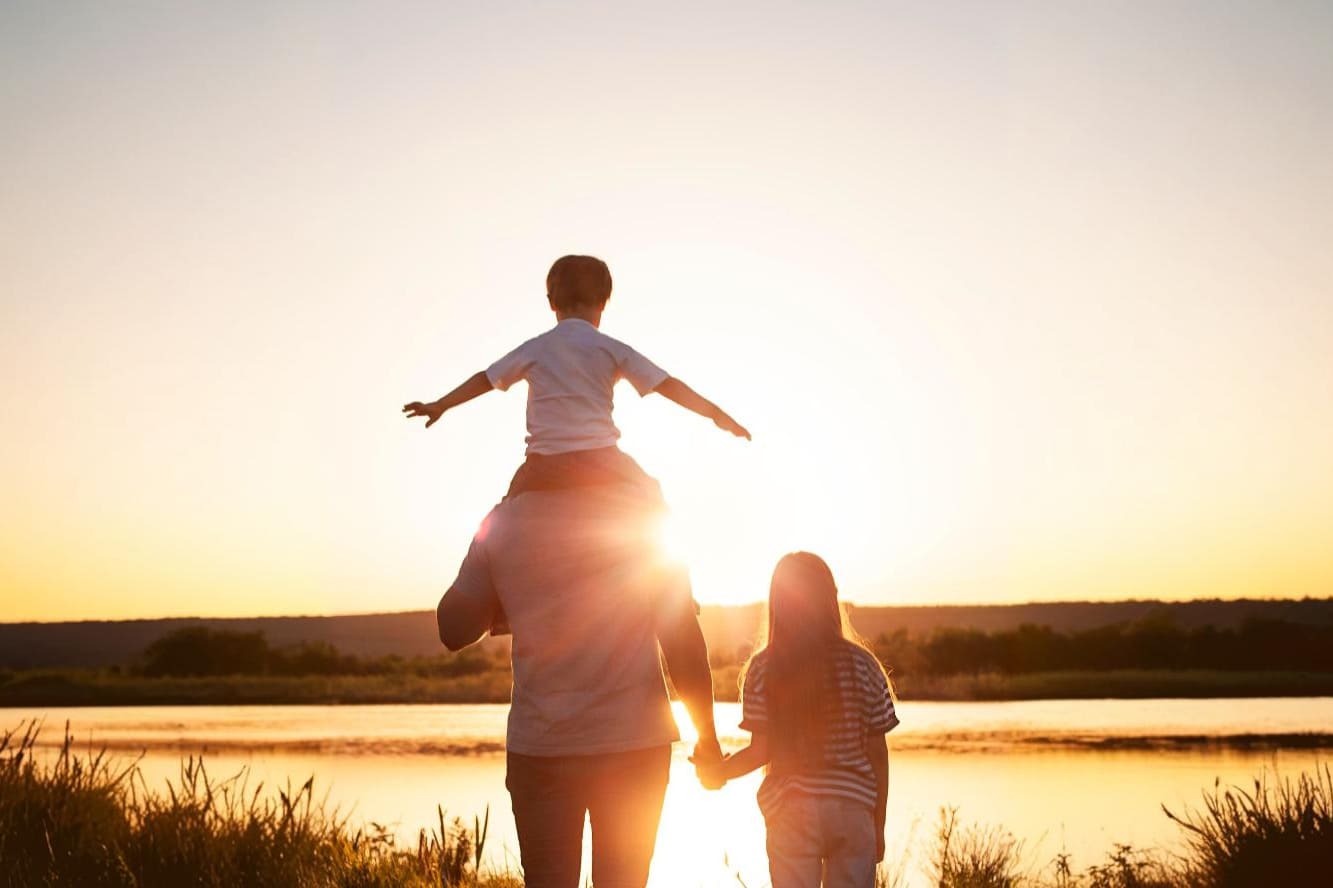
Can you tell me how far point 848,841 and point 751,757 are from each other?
53cm

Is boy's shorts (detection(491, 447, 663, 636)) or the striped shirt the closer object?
boy's shorts (detection(491, 447, 663, 636))

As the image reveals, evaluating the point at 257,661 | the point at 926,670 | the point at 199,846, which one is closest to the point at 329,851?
the point at 199,846

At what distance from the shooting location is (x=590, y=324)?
169 inches

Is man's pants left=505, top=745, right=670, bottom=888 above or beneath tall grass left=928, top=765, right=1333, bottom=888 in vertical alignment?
above

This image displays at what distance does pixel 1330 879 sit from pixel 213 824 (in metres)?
7.58

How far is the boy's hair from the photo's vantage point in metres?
4.32

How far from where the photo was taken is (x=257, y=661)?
58062mm

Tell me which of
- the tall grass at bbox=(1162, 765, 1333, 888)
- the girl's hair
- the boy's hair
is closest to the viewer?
the boy's hair

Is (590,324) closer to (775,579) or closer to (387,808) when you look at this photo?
(775,579)

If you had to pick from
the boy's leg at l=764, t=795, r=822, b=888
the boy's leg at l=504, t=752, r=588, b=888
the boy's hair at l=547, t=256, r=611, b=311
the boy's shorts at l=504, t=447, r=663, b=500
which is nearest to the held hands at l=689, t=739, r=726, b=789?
the boy's leg at l=504, t=752, r=588, b=888

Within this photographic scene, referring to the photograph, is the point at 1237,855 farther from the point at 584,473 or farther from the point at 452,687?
the point at 452,687

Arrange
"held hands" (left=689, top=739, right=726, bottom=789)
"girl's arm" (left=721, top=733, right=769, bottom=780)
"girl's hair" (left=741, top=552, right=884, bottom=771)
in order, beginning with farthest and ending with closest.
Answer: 1. "girl's hair" (left=741, top=552, right=884, bottom=771)
2. "girl's arm" (left=721, top=733, right=769, bottom=780)
3. "held hands" (left=689, top=739, right=726, bottom=789)

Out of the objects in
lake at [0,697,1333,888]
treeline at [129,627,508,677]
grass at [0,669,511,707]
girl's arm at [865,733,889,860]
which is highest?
girl's arm at [865,733,889,860]

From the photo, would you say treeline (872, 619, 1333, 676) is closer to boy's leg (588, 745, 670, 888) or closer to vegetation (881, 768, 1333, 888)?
vegetation (881, 768, 1333, 888)
